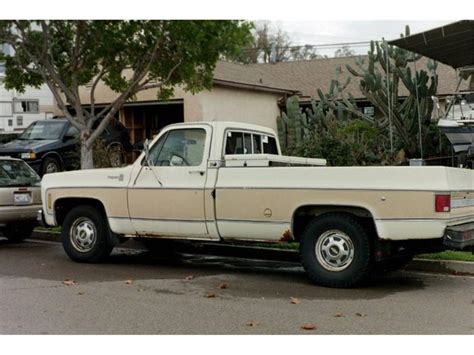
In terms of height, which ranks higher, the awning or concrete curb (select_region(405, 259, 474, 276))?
the awning

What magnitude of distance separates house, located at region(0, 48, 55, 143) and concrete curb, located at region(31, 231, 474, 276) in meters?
20.9

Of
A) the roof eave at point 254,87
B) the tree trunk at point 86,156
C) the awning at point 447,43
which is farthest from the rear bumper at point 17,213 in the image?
the roof eave at point 254,87

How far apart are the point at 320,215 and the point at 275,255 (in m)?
2.11

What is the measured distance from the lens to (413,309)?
21.5ft

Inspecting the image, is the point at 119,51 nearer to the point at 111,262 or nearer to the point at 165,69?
the point at 165,69

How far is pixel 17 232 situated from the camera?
40.0 feet

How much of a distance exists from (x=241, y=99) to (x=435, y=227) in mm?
15449

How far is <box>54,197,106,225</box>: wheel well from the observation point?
364 inches

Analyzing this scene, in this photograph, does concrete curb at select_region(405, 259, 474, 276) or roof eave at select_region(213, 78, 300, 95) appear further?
roof eave at select_region(213, 78, 300, 95)

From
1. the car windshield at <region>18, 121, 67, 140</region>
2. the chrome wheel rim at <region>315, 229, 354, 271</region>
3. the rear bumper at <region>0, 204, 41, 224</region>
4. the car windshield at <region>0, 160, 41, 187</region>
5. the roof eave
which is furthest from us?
the roof eave

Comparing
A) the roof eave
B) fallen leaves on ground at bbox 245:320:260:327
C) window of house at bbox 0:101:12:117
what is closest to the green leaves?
fallen leaves on ground at bbox 245:320:260:327

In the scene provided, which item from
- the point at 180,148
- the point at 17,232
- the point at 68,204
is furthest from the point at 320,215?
the point at 17,232

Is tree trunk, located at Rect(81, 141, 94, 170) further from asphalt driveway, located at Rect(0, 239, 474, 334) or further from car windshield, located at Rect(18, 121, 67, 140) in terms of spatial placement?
car windshield, located at Rect(18, 121, 67, 140)

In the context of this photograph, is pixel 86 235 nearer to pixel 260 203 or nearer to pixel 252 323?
pixel 260 203
